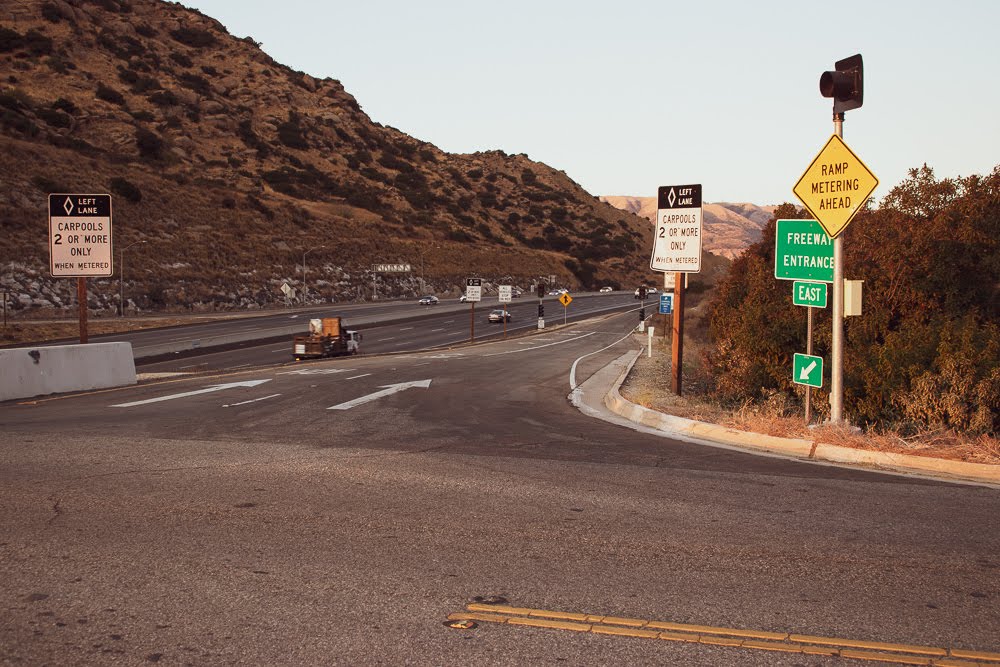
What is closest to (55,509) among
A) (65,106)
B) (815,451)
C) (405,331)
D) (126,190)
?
(815,451)

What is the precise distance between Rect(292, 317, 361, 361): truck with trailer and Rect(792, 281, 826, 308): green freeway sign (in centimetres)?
3034

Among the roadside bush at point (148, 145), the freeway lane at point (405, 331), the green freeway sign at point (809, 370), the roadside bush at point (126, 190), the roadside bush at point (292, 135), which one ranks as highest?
the roadside bush at point (292, 135)

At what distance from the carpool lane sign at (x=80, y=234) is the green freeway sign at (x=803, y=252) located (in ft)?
48.5

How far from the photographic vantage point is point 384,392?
1733 cm

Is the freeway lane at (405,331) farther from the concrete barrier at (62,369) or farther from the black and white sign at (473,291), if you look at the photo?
the concrete barrier at (62,369)

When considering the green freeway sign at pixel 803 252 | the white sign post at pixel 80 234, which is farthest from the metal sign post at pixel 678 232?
the white sign post at pixel 80 234

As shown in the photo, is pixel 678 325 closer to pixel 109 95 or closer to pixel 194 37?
pixel 109 95

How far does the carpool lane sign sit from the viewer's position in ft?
63.0

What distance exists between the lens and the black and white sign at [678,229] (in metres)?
14.4

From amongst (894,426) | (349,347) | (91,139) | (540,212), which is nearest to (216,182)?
(91,139)

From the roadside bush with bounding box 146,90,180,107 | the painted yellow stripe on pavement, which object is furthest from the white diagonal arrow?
the roadside bush with bounding box 146,90,180,107

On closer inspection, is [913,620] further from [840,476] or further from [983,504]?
[840,476]

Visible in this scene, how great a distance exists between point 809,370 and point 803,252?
1.78 meters

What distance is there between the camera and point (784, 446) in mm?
10023
